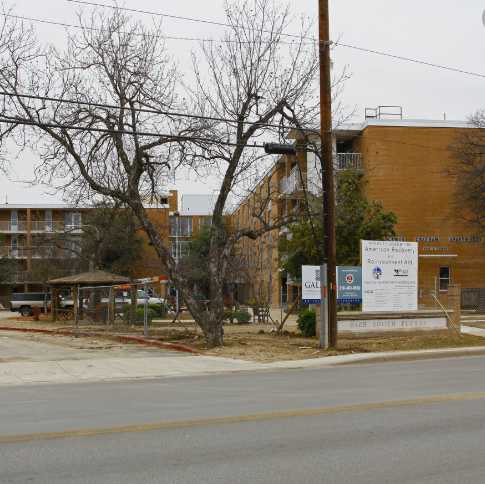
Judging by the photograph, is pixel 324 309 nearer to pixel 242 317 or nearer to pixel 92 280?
pixel 242 317

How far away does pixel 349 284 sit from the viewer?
2233cm

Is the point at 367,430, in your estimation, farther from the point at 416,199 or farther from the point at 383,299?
the point at 416,199

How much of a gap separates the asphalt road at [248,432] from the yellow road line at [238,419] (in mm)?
14

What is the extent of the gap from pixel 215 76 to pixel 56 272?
34581 millimetres

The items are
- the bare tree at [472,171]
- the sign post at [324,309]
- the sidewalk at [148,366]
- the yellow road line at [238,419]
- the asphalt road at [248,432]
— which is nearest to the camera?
the asphalt road at [248,432]

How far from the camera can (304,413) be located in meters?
9.73

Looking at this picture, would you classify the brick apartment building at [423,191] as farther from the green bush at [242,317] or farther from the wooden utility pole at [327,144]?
the wooden utility pole at [327,144]

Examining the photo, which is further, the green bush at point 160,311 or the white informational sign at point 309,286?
the green bush at point 160,311

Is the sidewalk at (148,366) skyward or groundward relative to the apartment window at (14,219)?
groundward

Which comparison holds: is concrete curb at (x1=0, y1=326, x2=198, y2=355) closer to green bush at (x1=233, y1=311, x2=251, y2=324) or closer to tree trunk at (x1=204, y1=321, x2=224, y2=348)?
tree trunk at (x1=204, y1=321, x2=224, y2=348)

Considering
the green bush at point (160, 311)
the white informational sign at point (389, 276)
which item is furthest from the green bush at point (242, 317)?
the white informational sign at point (389, 276)

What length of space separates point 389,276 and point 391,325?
5.36 feet

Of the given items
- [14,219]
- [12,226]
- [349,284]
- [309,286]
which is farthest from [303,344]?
[14,219]

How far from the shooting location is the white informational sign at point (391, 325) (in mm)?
22656
